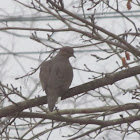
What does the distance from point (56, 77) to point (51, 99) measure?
0.26 metres

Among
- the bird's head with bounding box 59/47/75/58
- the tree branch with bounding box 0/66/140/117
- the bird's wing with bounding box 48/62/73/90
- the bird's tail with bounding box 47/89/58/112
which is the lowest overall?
the tree branch with bounding box 0/66/140/117

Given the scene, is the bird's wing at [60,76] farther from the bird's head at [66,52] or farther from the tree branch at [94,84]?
the tree branch at [94,84]

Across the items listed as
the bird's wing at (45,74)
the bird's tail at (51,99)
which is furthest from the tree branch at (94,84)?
the bird's wing at (45,74)

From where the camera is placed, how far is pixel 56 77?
3209mm

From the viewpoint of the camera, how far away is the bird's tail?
9.72 ft

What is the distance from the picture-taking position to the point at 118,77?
2.69 m

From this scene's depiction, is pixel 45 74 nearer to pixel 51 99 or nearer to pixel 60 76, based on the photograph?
pixel 60 76

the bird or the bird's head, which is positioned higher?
the bird's head

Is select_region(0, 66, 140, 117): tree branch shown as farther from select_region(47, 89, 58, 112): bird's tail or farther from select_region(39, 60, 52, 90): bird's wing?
select_region(39, 60, 52, 90): bird's wing

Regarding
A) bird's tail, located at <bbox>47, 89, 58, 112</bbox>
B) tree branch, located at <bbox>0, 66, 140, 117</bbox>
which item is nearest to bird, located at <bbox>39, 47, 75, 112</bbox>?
bird's tail, located at <bbox>47, 89, 58, 112</bbox>

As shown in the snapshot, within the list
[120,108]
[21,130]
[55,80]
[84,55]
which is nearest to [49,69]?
[55,80]

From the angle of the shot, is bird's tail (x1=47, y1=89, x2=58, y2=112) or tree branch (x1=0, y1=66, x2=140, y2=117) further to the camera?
bird's tail (x1=47, y1=89, x2=58, y2=112)

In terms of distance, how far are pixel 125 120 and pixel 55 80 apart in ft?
1.79

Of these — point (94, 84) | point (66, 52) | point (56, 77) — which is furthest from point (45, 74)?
point (94, 84)
